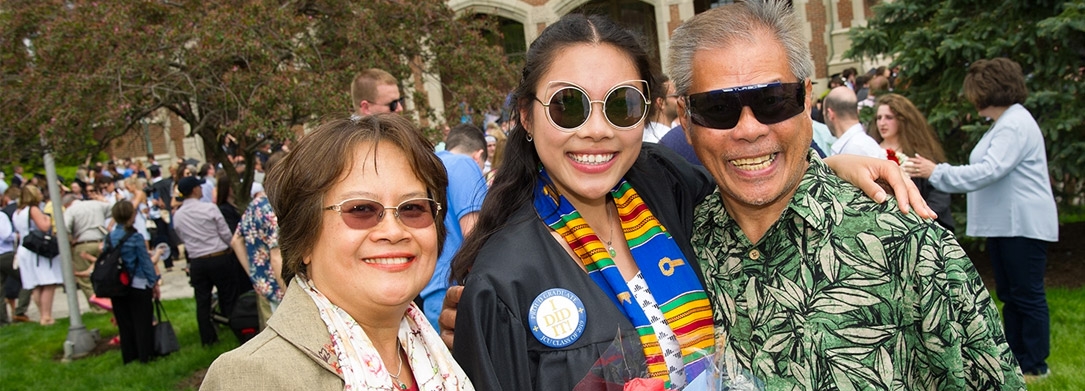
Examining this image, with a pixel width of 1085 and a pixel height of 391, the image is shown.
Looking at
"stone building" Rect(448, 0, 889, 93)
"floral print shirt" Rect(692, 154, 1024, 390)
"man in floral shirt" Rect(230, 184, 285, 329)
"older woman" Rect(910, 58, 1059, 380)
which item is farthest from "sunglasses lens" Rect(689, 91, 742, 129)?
"stone building" Rect(448, 0, 889, 93)

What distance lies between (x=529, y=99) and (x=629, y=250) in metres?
0.55

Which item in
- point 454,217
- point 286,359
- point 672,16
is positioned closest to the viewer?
point 286,359

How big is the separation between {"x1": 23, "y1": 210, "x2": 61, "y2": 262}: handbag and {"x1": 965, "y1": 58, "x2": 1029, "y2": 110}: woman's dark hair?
1089 centimetres

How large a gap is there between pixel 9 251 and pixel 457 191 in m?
10.9

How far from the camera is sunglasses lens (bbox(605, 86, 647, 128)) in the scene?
2.51 m

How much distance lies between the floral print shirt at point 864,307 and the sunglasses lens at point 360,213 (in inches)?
37.1

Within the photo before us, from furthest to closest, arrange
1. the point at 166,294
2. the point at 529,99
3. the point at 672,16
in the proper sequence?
the point at 672,16
the point at 166,294
the point at 529,99

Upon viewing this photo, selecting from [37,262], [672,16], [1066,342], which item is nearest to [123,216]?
[37,262]

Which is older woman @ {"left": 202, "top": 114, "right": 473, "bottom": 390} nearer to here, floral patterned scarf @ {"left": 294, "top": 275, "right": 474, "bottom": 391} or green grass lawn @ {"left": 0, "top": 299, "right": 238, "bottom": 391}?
floral patterned scarf @ {"left": 294, "top": 275, "right": 474, "bottom": 391}

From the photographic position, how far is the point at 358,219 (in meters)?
2.08

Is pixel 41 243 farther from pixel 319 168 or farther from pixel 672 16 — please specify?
pixel 672 16

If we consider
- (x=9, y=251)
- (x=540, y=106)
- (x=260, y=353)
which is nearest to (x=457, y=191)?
(x=540, y=106)

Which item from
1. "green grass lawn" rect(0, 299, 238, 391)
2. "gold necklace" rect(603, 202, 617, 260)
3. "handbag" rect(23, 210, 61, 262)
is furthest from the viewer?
"handbag" rect(23, 210, 61, 262)

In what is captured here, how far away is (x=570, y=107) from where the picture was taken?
250cm
